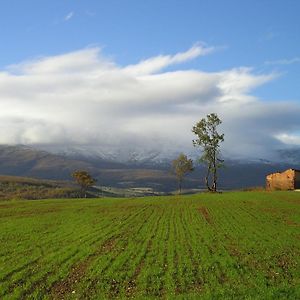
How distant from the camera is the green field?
2914 cm

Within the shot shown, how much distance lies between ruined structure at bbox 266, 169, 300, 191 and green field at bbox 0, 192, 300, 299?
8748 centimetres

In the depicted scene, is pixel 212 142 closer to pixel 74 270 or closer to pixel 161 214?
pixel 161 214

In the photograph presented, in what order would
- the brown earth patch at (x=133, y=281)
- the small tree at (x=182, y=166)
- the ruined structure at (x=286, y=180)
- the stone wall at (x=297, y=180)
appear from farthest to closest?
the small tree at (x=182, y=166) < the stone wall at (x=297, y=180) < the ruined structure at (x=286, y=180) < the brown earth patch at (x=133, y=281)

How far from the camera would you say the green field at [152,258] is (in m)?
29.1

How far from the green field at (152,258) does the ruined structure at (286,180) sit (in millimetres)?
87477

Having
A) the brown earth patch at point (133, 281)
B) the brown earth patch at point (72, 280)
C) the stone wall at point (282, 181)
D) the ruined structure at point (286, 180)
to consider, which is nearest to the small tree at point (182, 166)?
the stone wall at point (282, 181)

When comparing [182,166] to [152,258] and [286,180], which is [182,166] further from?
[152,258]

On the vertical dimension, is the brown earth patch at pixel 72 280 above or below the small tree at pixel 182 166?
below

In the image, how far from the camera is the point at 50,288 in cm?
3003

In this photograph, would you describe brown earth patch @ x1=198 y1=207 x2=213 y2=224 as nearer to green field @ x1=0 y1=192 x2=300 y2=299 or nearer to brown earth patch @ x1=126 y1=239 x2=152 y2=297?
green field @ x1=0 y1=192 x2=300 y2=299

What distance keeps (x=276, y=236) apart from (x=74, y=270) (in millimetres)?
25413

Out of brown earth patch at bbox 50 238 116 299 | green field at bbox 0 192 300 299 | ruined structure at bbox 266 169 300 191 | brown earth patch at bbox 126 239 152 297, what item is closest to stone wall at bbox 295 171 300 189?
ruined structure at bbox 266 169 300 191

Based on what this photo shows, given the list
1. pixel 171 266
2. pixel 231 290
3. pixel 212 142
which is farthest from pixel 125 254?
pixel 212 142

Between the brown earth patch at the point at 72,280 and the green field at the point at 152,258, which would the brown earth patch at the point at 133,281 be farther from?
the brown earth patch at the point at 72,280
